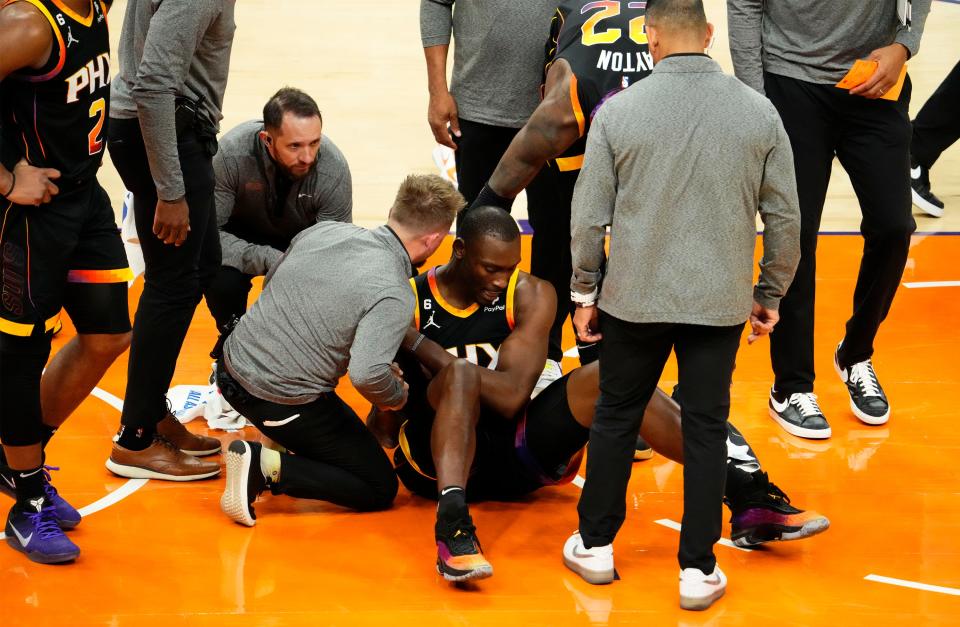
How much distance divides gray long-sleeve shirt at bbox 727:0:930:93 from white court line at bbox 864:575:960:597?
1.74m

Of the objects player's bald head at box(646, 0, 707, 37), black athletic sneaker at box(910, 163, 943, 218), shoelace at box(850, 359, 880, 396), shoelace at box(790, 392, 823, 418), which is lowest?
shoelace at box(790, 392, 823, 418)

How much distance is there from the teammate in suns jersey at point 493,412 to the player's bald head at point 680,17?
0.91m

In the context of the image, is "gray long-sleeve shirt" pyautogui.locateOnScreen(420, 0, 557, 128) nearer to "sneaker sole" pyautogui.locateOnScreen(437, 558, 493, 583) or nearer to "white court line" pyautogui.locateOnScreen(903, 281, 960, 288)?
"sneaker sole" pyautogui.locateOnScreen(437, 558, 493, 583)

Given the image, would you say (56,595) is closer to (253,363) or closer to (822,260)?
(253,363)

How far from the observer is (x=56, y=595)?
3.47 m

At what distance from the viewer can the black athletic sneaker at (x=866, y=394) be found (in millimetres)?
4723

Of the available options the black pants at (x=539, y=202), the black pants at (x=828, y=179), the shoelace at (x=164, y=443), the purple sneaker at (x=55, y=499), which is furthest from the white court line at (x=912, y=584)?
the purple sneaker at (x=55, y=499)

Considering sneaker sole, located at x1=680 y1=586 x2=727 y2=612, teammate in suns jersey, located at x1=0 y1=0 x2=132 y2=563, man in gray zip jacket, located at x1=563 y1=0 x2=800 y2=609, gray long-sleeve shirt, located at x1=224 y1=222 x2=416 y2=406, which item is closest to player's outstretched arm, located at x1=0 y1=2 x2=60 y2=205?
teammate in suns jersey, located at x1=0 y1=0 x2=132 y2=563

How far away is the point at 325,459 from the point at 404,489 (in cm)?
35

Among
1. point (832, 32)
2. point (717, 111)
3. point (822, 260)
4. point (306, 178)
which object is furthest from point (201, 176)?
point (822, 260)

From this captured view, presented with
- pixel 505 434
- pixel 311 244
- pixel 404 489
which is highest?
pixel 311 244

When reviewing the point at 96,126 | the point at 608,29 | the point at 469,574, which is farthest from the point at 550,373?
the point at 96,126

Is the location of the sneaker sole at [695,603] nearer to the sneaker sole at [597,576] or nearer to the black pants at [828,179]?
the sneaker sole at [597,576]

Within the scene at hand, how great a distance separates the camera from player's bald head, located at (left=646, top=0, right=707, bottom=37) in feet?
10.5
